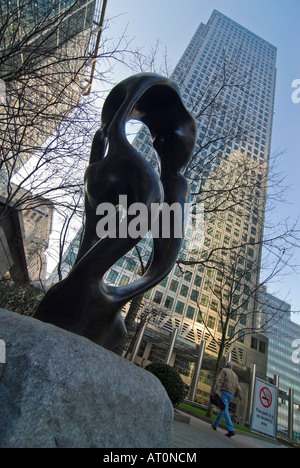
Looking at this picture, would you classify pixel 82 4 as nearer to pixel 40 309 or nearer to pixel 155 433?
pixel 40 309

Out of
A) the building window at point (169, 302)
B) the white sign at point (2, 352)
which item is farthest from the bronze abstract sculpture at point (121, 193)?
the building window at point (169, 302)

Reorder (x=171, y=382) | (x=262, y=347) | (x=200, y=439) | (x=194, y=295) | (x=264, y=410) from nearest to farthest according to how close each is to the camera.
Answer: (x=200, y=439)
(x=171, y=382)
(x=264, y=410)
(x=262, y=347)
(x=194, y=295)

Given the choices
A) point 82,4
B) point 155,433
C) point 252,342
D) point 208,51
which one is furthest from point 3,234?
point 208,51

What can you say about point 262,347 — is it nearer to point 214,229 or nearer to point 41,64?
point 214,229

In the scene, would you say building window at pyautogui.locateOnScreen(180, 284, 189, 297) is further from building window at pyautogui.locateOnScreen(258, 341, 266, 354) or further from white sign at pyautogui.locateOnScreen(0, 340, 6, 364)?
white sign at pyautogui.locateOnScreen(0, 340, 6, 364)

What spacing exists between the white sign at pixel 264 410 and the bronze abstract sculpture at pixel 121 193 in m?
7.53

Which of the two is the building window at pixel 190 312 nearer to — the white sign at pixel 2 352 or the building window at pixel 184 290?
the building window at pixel 184 290

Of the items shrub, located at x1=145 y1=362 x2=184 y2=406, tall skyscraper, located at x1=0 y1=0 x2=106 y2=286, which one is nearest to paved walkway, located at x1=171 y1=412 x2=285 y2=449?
shrub, located at x1=145 y1=362 x2=184 y2=406

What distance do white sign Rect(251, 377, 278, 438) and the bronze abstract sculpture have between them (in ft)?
24.7

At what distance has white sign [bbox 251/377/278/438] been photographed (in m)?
7.86

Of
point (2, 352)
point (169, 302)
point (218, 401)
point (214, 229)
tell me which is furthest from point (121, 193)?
point (214, 229)

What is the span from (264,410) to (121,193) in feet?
28.7

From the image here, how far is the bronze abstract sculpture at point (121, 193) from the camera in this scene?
2.29 meters

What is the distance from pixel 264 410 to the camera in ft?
26.7
